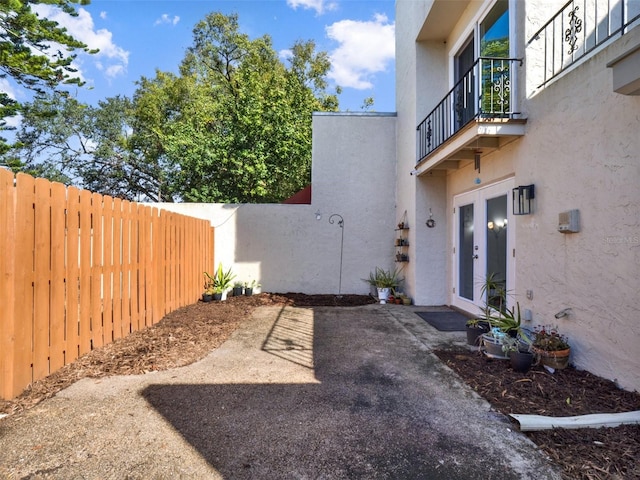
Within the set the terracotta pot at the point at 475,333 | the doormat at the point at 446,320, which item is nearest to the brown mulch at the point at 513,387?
the terracotta pot at the point at 475,333

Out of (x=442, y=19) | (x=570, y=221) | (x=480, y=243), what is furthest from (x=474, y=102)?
(x=570, y=221)

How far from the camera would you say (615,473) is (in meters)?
1.83

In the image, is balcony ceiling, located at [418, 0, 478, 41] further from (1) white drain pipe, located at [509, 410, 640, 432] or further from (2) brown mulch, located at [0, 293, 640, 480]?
(1) white drain pipe, located at [509, 410, 640, 432]

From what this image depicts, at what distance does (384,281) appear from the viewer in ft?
25.5

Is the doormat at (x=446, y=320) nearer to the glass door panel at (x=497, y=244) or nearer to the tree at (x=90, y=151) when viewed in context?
the glass door panel at (x=497, y=244)

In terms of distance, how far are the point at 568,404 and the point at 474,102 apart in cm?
449

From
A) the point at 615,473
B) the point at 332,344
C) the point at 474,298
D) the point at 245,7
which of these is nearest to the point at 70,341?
the point at 332,344

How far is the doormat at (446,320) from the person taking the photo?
5141mm

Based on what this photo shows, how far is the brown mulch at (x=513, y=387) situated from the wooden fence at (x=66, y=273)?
186mm

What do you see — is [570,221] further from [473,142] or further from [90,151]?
[90,151]

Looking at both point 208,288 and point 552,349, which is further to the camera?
point 208,288

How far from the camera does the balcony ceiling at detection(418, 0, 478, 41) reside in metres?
5.92

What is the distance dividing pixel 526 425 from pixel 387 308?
14.8ft

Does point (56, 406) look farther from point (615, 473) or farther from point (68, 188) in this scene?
point (615, 473)
